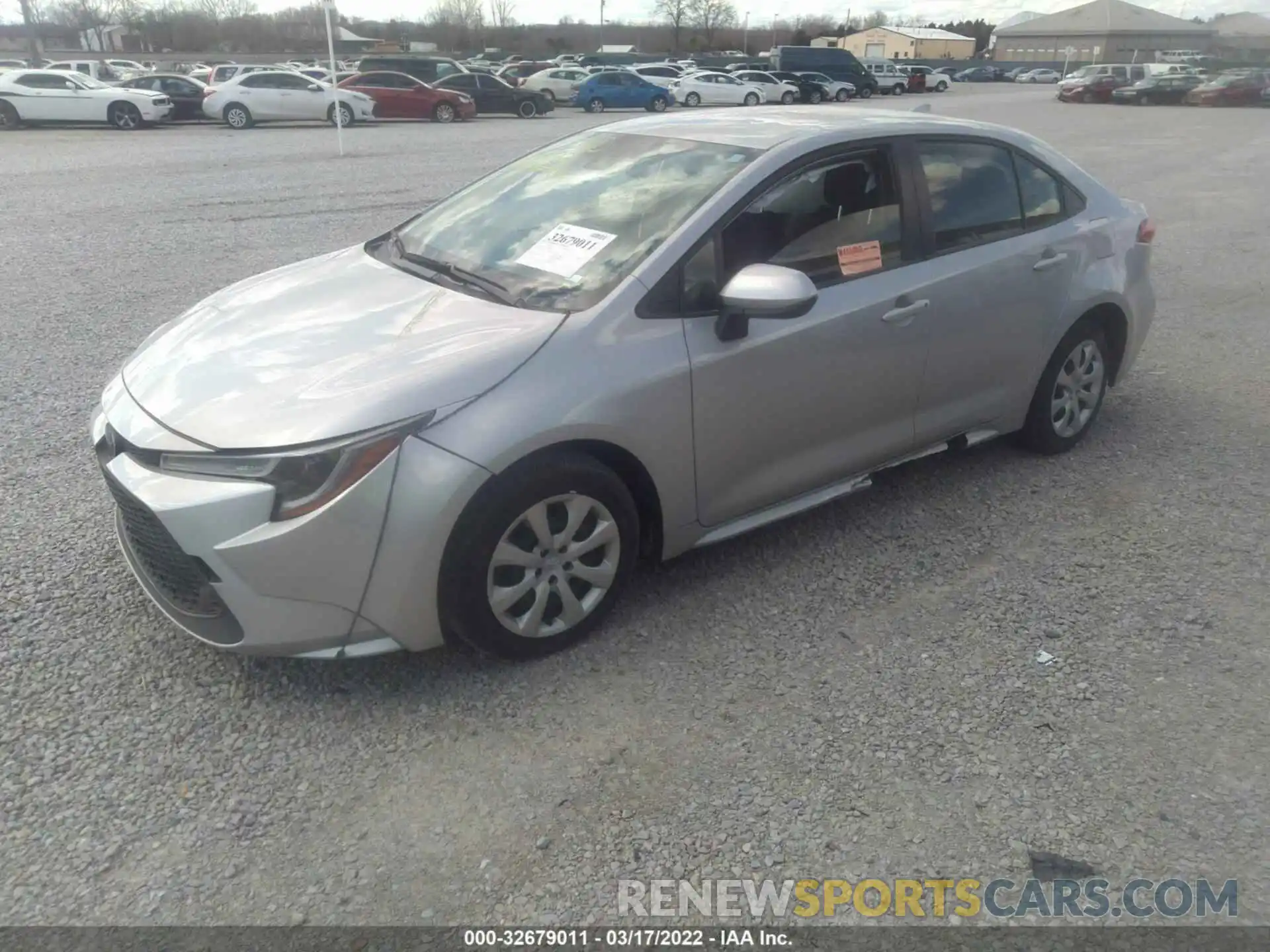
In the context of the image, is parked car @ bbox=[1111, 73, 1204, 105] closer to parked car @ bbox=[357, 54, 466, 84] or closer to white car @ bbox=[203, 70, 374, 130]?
parked car @ bbox=[357, 54, 466, 84]

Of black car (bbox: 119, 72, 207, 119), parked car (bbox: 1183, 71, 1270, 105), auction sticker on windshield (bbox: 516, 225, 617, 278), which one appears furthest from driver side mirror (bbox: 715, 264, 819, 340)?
parked car (bbox: 1183, 71, 1270, 105)

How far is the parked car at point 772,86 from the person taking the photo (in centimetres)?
3622

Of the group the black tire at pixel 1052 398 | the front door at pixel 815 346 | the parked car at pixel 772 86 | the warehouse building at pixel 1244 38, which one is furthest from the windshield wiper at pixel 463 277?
the warehouse building at pixel 1244 38

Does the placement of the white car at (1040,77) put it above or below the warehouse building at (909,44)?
below

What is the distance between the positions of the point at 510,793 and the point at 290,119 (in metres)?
25.5

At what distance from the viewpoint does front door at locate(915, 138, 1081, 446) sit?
3.99 m

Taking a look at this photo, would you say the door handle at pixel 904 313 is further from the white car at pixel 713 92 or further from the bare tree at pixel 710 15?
the bare tree at pixel 710 15

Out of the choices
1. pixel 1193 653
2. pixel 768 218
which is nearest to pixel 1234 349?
pixel 1193 653

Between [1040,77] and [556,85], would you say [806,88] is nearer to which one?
[556,85]

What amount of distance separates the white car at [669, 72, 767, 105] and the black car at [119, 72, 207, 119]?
16.9m

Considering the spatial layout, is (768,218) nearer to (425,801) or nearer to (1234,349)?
(425,801)

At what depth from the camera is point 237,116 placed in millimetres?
23844

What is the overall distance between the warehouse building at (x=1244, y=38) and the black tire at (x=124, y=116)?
62.7 m

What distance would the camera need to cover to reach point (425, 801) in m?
2.59
